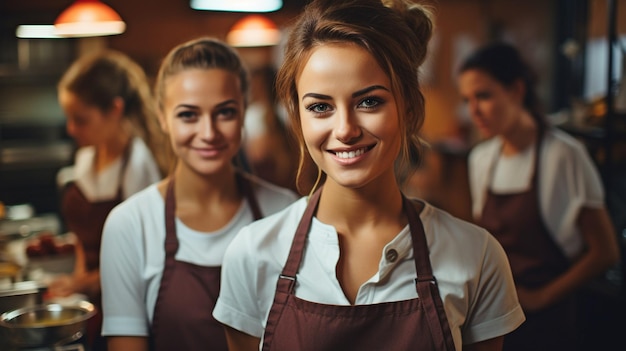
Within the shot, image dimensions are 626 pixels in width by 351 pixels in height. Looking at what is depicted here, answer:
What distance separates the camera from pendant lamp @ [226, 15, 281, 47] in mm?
3064

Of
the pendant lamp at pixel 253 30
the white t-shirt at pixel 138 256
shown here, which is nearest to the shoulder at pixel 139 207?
the white t-shirt at pixel 138 256

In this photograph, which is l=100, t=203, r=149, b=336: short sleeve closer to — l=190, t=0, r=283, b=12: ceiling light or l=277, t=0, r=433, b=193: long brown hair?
l=277, t=0, r=433, b=193: long brown hair

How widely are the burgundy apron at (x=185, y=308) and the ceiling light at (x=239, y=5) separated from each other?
1.31m

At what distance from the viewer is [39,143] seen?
15.5ft

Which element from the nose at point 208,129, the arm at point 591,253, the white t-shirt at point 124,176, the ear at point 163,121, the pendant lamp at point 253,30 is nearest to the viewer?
the nose at point 208,129

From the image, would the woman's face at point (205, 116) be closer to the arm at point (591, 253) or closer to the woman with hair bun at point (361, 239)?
the woman with hair bun at point (361, 239)

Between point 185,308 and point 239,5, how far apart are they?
160 cm

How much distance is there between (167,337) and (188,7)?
445cm

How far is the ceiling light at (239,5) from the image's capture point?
2.69 m

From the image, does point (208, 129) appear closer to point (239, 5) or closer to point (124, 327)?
point (124, 327)

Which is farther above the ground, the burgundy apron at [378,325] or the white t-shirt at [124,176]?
the white t-shirt at [124,176]

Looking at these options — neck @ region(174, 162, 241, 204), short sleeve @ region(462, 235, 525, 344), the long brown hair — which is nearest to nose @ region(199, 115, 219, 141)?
neck @ region(174, 162, 241, 204)

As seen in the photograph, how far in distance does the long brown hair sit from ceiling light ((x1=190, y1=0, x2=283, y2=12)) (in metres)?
1.36

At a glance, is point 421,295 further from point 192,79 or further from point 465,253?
point 192,79
